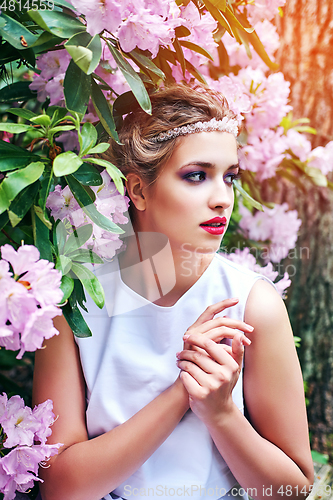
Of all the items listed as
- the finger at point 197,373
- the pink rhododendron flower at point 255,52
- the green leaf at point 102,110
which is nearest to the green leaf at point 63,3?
the green leaf at point 102,110

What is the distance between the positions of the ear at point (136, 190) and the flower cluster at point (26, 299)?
0.36 metres

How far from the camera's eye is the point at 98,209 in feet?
2.39

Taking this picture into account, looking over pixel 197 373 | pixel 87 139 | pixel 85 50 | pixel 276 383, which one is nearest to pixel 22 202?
pixel 87 139

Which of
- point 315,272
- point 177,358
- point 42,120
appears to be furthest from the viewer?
point 315,272

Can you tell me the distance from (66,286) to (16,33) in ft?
1.44

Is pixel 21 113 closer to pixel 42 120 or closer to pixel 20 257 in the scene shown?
pixel 42 120

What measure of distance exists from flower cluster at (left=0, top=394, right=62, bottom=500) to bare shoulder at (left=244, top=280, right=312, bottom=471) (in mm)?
458

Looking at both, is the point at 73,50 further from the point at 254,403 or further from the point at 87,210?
the point at 254,403

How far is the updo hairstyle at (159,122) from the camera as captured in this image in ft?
2.58

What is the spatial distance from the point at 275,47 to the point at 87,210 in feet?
2.93

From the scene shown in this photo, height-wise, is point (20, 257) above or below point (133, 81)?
below

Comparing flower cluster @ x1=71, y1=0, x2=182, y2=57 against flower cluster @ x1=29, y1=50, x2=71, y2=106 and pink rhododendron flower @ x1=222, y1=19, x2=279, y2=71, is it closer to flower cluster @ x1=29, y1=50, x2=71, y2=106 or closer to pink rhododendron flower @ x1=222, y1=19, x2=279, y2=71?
flower cluster @ x1=29, y1=50, x2=71, y2=106

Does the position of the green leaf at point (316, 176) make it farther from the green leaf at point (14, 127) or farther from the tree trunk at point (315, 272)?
the green leaf at point (14, 127)

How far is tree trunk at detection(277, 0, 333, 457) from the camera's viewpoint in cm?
135
